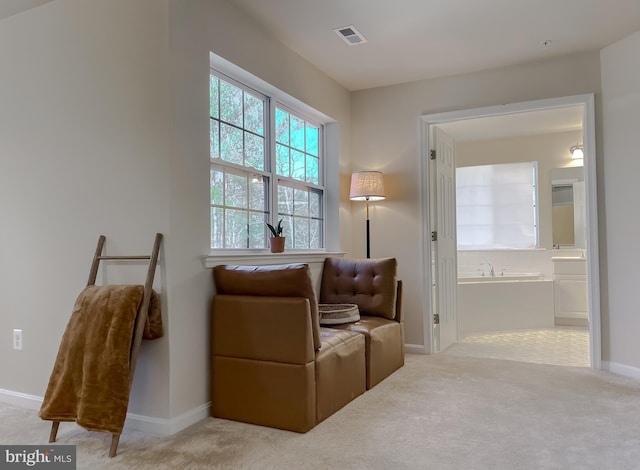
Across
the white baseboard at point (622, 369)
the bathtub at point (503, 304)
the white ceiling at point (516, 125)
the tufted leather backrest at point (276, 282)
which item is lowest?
the white baseboard at point (622, 369)

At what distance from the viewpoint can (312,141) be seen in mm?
4133

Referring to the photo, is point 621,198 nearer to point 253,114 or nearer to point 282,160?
point 282,160

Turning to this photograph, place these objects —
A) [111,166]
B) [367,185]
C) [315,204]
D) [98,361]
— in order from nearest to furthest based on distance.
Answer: [98,361], [111,166], [367,185], [315,204]

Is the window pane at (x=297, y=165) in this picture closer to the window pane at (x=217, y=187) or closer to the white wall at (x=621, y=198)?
the window pane at (x=217, y=187)

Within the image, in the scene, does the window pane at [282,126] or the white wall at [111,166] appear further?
the window pane at [282,126]

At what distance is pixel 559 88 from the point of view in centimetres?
367

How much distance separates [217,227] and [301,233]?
3.64 feet

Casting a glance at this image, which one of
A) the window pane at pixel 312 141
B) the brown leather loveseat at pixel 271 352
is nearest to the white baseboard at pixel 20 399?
the brown leather loveseat at pixel 271 352

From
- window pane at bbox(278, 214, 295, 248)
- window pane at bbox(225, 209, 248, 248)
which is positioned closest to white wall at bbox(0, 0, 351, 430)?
window pane at bbox(225, 209, 248, 248)

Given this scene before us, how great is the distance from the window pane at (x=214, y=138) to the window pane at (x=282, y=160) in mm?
700

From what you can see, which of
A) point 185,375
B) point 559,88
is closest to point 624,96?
point 559,88

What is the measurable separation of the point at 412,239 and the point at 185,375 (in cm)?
239

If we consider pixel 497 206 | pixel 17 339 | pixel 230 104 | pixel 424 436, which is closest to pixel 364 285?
pixel 424 436

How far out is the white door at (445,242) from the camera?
4212 millimetres
